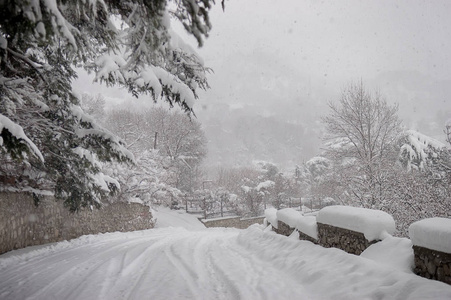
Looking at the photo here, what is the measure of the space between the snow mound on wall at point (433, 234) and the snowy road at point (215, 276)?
42 cm

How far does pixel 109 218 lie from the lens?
49.6 feet

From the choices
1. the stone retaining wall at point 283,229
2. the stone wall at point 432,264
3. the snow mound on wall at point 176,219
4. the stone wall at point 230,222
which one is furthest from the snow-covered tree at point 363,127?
the snow mound on wall at point 176,219

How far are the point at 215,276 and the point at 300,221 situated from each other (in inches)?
136

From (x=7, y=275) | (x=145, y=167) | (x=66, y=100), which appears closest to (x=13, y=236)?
(x=7, y=275)

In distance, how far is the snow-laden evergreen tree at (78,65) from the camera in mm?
2643

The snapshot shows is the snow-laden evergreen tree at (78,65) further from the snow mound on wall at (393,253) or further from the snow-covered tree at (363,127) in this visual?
the snow-covered tree at (363,127)

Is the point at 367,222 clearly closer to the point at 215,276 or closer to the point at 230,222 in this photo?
the point at 215,276

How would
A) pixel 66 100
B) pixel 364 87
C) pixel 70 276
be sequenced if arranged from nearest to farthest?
pixel 70 276 → pixel 66 100 → pixel 364 87

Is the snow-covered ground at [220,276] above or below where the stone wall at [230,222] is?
above

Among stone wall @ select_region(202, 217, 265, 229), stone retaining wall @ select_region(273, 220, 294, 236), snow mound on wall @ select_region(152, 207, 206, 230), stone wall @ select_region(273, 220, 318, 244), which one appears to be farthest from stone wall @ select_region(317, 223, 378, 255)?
stone wall @ select_region(202, 217, 265, 229)

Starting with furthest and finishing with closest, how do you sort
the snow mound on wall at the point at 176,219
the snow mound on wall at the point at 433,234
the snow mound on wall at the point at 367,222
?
1. the snow mound on wall at the point at 176,219
2. the snow mound on wall at the point at 367,222
3. the snow mound on wall at the point at 433,234

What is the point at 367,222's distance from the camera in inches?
188

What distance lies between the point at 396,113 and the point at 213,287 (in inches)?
678

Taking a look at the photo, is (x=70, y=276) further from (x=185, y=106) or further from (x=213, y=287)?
(x=185, y=106)
